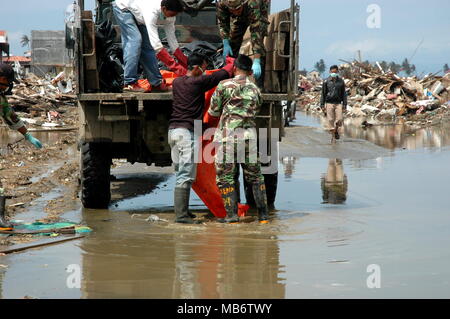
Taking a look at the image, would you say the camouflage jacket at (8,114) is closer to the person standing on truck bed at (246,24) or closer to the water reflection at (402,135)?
the person standing on truck bed at (246,24)

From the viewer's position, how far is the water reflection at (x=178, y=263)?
18.0ft

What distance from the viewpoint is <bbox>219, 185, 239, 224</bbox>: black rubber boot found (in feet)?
27.4

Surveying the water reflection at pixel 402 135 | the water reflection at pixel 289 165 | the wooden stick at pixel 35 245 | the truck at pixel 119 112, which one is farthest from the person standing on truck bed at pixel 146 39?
the water reflection at pixel 402 135

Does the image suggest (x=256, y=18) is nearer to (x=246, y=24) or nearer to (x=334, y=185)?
(x=246, y=24)

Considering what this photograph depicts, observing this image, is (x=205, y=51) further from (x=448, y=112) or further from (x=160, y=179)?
(x=448, y=112)

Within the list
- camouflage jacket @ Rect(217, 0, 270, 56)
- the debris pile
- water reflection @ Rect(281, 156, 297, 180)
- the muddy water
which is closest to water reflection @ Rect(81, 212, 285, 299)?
the muddy water

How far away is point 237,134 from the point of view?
27.1ft

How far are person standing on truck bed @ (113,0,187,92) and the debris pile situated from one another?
14878mm

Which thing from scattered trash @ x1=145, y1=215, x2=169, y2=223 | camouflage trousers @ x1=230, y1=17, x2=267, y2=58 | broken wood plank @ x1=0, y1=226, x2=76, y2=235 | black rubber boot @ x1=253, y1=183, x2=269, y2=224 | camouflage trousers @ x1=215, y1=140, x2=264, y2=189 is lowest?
scattered trash @ x1=145, y1=215, x2=169, y2=223

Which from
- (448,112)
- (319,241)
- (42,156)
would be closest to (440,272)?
(319,241)

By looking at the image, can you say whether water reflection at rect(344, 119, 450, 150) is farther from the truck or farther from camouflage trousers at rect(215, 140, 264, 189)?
camouflage trousers at rect(215, 140, 264, 189)

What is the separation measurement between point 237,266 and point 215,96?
2.51 meters

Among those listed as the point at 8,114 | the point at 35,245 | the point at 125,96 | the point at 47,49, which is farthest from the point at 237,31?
the point at 47,49

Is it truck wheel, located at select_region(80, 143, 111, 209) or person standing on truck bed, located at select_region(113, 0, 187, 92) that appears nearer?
person standing on truck bed, located at select_region(113, 0, 187, 92)
